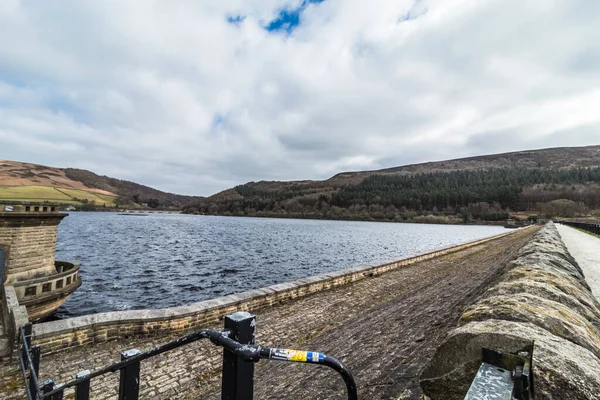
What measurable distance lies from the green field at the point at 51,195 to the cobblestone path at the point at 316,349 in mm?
84684

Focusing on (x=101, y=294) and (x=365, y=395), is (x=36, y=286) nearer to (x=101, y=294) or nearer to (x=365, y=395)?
(x=101, y=294)

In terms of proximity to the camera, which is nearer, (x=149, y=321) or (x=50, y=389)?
(x=50, y=389)

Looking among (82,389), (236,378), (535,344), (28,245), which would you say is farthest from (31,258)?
(535,344)

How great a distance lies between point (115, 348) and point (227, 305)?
2.59m

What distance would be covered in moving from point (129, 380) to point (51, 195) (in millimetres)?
137565

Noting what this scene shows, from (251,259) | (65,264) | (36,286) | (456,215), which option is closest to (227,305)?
(36,286)

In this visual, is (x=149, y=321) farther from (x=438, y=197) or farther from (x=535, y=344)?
(x=438, y=197)

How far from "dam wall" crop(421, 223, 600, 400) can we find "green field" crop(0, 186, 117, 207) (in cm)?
9047

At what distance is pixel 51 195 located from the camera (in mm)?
108062

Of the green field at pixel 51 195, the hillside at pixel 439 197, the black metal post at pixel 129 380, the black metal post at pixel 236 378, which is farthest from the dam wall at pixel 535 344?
the hillside at pixel 439 197

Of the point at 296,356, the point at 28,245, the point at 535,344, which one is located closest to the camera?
the point at 296,356

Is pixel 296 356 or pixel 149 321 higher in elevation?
pixel 296 356

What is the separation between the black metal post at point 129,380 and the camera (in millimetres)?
2262

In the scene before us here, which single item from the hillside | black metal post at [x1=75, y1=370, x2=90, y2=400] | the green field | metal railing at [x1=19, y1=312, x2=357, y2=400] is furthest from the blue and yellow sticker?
the hillside
